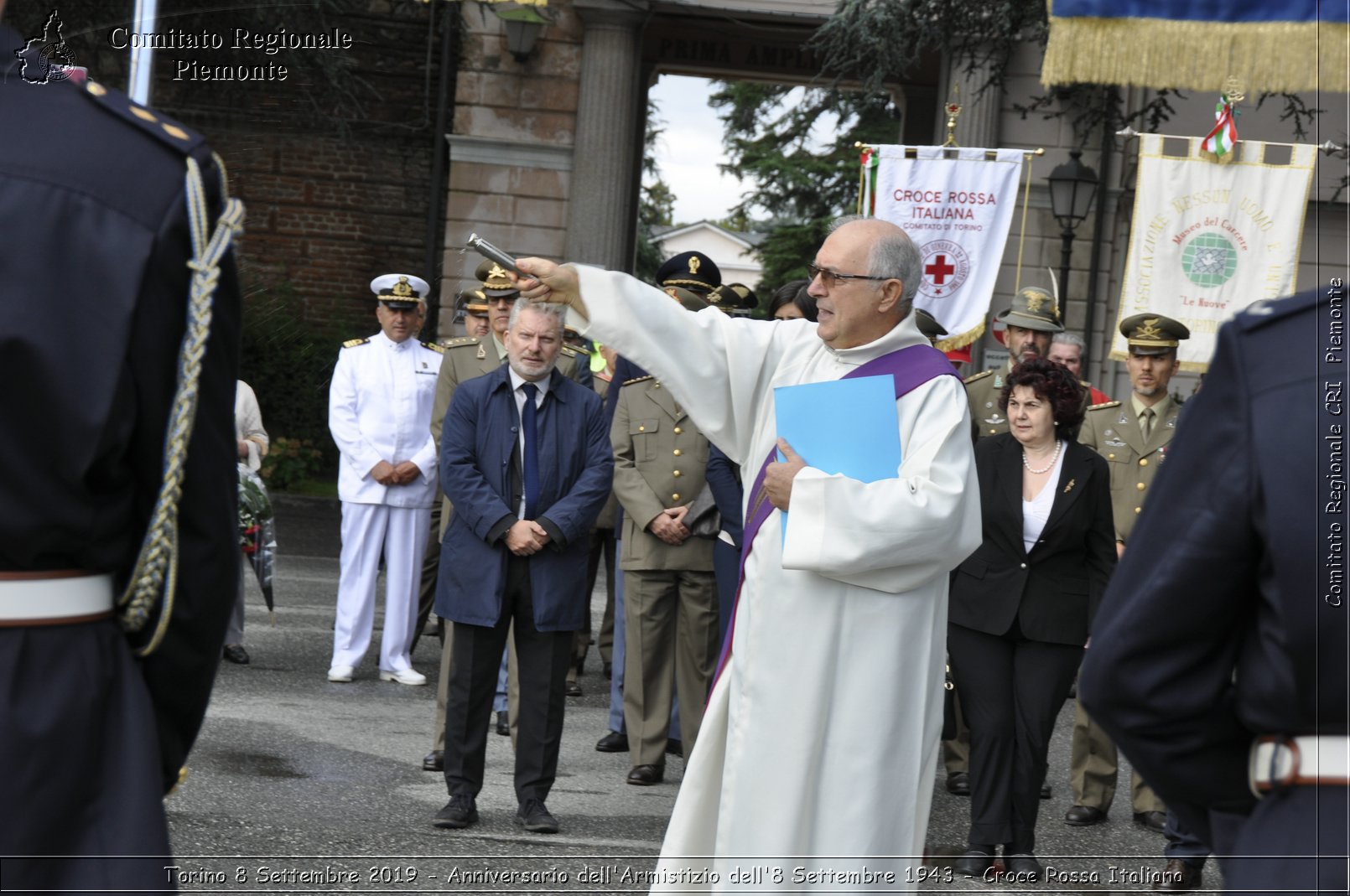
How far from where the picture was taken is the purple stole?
498 cm

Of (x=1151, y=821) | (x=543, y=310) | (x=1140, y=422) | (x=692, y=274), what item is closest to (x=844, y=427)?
(x=543, y=310)

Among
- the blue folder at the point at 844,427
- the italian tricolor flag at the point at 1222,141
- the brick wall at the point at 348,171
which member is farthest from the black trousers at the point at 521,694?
the brick wall at the point at 348,171

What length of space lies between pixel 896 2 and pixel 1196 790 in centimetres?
1569

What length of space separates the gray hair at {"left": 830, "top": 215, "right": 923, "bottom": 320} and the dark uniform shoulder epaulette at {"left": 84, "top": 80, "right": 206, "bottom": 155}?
9.17 feet

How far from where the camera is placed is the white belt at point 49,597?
2467mm

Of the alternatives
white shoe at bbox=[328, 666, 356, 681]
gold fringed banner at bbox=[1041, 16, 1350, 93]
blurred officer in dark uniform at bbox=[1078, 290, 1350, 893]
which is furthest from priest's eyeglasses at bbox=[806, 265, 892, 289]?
white shoe at bbox=[328, 666, 356, 681]

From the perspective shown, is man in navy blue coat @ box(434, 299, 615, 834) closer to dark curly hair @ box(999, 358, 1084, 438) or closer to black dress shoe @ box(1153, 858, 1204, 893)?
dark curly hair @ box(999, 358, 1084, 438)

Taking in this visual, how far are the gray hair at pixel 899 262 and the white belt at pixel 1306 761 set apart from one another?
2.81m

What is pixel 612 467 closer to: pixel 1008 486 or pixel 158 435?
pixel 1008 486

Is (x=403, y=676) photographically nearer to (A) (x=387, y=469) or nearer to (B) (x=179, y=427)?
(A) (x=387, y=469)

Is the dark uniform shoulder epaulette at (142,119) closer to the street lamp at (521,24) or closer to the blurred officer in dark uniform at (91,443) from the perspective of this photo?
the blurred officer in dark uniform at (91,443)

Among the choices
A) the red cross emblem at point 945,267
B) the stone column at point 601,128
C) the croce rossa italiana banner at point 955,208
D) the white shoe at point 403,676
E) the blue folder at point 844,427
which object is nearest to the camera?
the blue folder at point 844,427

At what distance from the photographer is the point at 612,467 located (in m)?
7.27

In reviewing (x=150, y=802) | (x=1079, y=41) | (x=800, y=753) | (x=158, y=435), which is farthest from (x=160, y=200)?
(x=1079, y=41)
